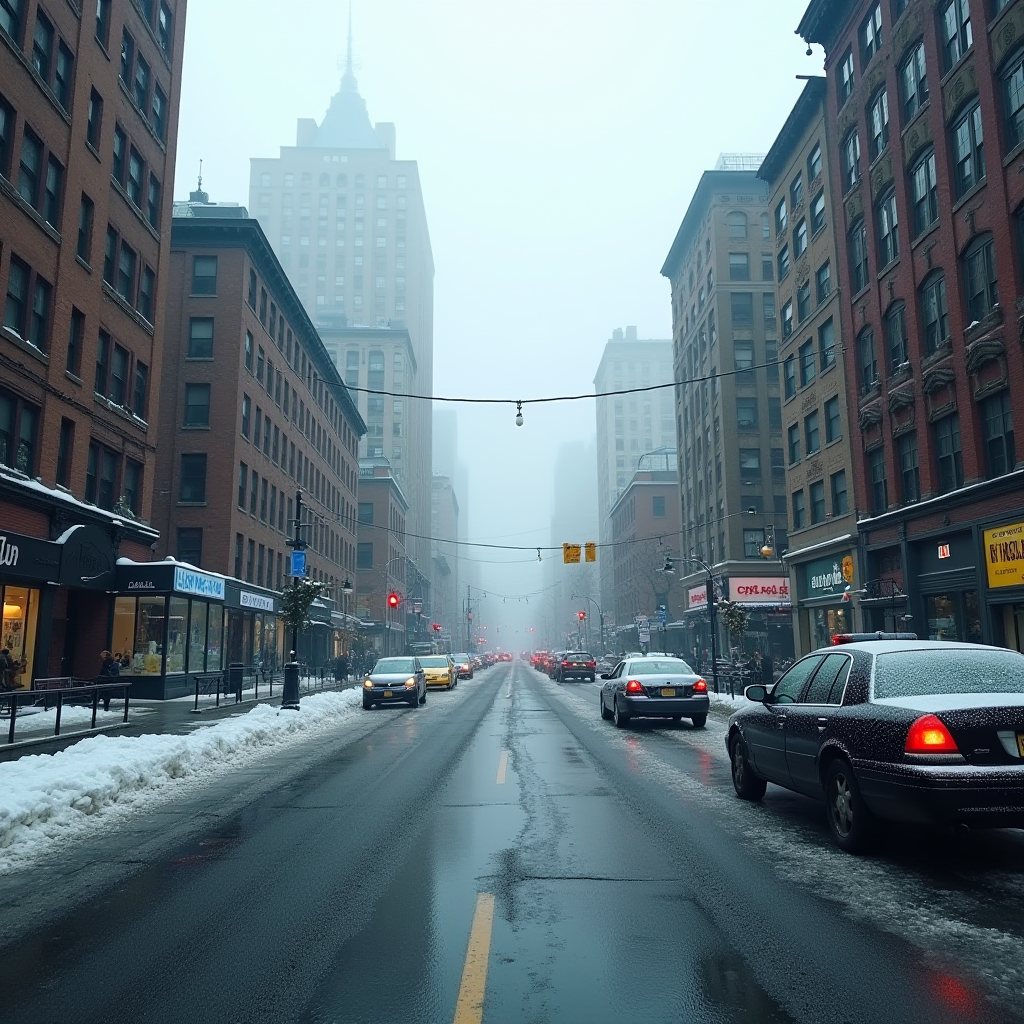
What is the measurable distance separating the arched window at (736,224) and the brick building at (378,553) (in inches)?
1619

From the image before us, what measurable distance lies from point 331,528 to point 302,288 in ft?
288

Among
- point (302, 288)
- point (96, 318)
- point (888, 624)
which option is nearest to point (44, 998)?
point (96, 318)

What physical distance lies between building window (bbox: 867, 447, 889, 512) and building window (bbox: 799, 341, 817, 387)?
748 centimetres

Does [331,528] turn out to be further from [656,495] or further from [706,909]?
[706,909]

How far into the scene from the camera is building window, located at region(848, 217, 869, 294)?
105 feet

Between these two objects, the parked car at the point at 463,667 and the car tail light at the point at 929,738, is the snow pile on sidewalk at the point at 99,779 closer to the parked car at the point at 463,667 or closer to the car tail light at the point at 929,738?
the car tail light at the point at 929,738

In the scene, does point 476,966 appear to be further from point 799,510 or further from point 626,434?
point 626,434

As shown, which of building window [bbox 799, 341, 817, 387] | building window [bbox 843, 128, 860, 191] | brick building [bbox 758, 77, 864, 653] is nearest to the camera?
building window [bbox 843, 128, 860, 191]

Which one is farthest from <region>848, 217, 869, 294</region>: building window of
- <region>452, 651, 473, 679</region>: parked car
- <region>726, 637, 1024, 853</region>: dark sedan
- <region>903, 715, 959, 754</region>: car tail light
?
<region>452, 651, 473, 679</region>: parked car

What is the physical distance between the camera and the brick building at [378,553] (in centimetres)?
8738

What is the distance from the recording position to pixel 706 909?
5.98m

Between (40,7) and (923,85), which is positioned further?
(923,85)

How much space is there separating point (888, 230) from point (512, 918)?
98.7 ft

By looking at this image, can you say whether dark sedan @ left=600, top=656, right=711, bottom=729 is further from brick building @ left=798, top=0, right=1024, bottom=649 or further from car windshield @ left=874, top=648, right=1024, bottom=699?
car windshield @ left=874, top=648, right=1024, bottom=699
